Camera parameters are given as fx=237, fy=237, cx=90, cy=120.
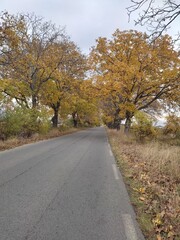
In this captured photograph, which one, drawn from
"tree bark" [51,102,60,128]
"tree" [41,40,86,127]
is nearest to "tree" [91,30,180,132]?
"tree" [41,40,86,127]

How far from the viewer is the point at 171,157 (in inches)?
392

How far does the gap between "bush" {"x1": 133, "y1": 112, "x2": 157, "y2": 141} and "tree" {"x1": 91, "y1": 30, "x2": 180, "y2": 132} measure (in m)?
2.79

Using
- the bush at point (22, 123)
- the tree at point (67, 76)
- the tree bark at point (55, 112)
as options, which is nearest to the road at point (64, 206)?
the bush at point (22, 123)

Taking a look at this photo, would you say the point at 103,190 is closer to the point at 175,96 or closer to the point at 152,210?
the point at 152,210

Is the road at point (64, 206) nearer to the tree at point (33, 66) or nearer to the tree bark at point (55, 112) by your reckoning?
the tree at point (33, 66)

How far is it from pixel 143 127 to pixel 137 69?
16.2 ft

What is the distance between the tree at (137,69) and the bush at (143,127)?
2.79m

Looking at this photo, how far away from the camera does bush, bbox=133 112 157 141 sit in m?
17.8

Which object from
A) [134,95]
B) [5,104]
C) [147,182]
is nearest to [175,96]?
[134,95]

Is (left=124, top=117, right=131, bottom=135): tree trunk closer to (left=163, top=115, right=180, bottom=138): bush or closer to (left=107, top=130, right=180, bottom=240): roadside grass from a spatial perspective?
(left=163, top=115, right=180, bottom=138): bush

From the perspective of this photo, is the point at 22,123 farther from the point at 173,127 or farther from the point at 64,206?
the point at 64,206

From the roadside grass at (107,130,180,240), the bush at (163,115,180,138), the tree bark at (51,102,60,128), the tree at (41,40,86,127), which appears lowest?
the roadside grass at (107,130,180,240)

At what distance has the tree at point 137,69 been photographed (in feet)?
64.0

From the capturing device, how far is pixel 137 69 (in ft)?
63.8
